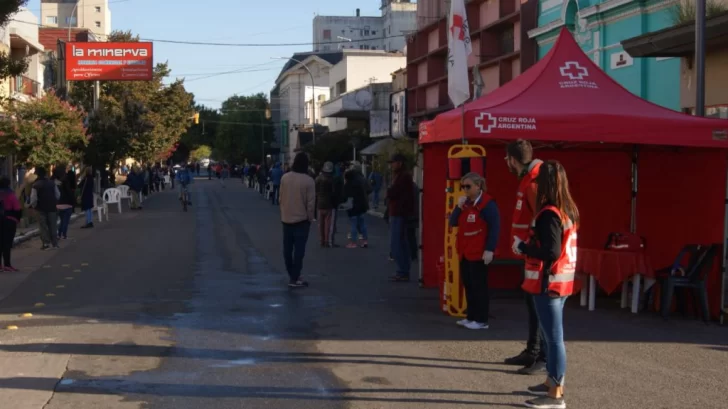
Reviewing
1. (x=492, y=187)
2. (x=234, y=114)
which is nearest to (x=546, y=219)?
(x=492, y=187)

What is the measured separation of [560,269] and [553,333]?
46cm

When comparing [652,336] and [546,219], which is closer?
[546,219]

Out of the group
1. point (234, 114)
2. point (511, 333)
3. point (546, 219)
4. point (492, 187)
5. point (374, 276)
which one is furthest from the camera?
point (234, 114)

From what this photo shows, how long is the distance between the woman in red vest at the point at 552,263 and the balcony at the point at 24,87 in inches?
1168

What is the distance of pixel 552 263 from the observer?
21.9 feet

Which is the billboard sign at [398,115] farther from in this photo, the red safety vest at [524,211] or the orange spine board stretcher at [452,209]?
the red safety vest at [524,211]

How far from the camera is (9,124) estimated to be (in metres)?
25.4

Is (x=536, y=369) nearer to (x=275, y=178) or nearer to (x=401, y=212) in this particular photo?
(x=401, y=212)

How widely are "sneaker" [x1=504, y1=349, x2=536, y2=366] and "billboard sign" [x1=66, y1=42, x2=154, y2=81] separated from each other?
110ft

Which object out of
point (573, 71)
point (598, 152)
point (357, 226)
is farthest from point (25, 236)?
point (573, 71)

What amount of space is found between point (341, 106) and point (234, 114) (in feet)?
181

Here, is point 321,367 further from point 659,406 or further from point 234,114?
point 234,114

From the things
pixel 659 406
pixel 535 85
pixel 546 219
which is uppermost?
pixel 535 85

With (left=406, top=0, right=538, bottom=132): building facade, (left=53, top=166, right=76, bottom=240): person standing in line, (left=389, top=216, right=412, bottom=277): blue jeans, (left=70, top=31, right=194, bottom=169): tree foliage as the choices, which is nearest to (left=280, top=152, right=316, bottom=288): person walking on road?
(left=389, top=216, right=412, bottom=277): blue jeans
